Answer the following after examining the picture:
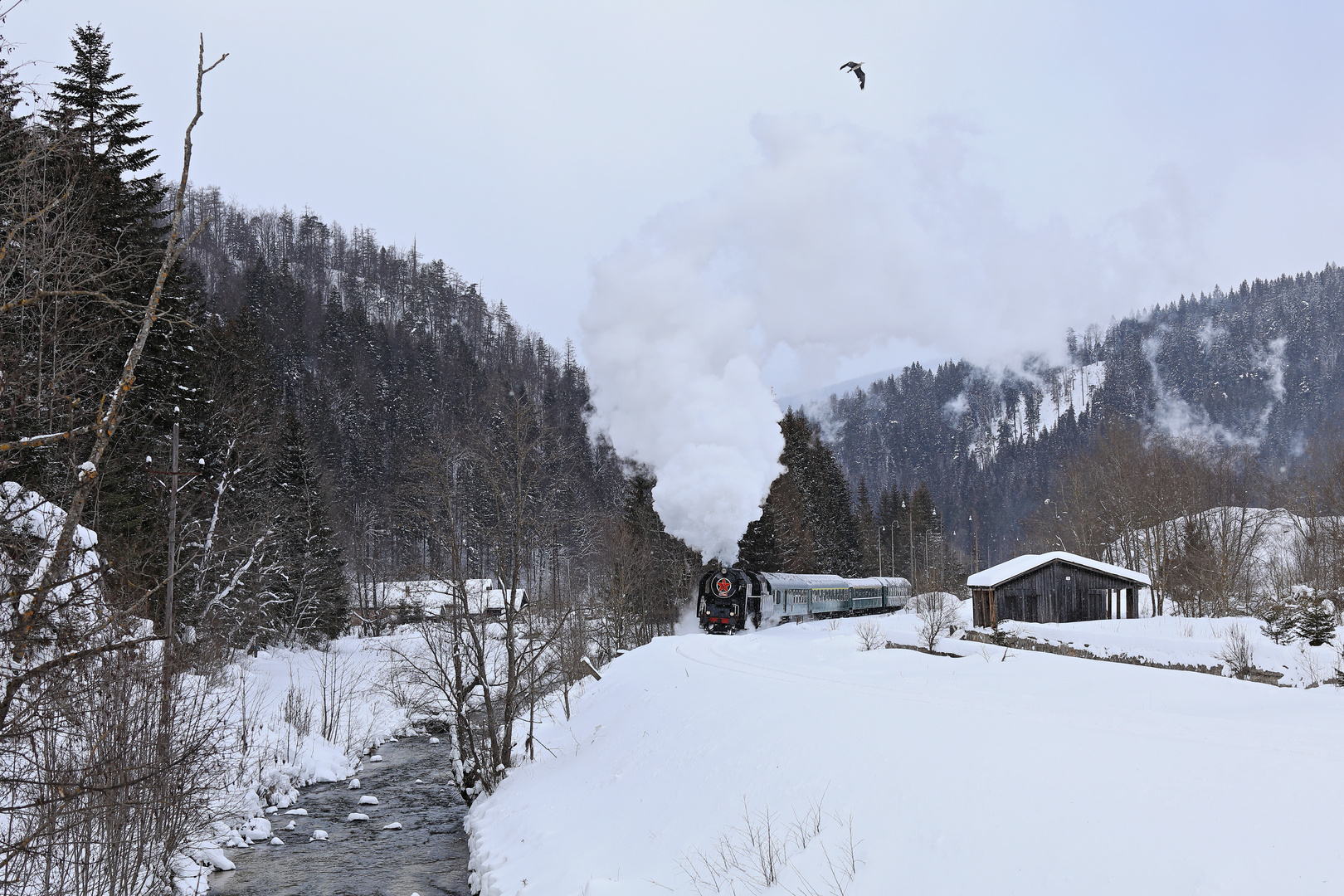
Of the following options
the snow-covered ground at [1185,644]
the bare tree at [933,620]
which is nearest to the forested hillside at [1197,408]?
the bare tree at [933,620]

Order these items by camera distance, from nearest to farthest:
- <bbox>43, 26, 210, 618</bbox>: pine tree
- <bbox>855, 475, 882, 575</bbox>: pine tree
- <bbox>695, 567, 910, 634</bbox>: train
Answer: <bbox>43, 26, 210, 618</bbox>: pine tree → <bbox>695, 567, 910, 634</bbox>: train → <bbox>855, 475, 882, 575</bbox>: pine tree

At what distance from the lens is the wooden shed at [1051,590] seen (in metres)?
37.8

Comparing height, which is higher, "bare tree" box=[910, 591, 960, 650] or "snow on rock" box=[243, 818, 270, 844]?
"bare tree" box=[910, 591, 960, 650]

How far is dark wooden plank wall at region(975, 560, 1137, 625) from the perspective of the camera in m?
37.8

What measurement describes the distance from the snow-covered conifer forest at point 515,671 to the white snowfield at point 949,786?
0.06 meters

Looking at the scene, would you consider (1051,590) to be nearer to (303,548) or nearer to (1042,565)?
(1042,565)

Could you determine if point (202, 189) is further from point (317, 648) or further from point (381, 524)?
point (317, 648)

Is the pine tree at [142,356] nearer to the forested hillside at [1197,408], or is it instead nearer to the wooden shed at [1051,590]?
the wooden shed at [1051,590]

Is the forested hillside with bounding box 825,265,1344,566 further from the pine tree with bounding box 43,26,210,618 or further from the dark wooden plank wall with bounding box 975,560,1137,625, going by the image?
the pine tree with bounding box 43,26,210,618

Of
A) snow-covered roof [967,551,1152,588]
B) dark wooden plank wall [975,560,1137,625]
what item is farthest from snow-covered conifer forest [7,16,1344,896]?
dark wooden plank wall [975,560,1137,625]

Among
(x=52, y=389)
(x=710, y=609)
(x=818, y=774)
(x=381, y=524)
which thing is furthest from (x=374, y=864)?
(x=381, y=524)

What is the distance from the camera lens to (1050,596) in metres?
37.9

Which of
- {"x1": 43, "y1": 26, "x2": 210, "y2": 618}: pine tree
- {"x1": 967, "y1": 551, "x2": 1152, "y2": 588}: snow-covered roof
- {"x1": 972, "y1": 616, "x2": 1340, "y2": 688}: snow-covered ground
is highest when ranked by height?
{"x1": 43, "y1": 26, "x2": 210, "y2": 618}: pine tree

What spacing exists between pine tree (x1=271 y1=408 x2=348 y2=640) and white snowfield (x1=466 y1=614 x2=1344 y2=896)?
64.4 ft
